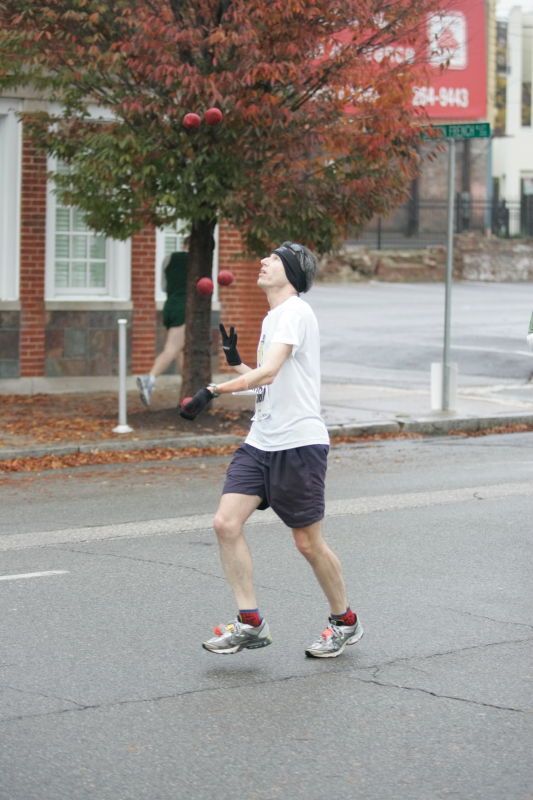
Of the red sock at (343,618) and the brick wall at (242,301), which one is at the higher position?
the brick wall at (242,301)

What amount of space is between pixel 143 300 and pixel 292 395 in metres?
12.2

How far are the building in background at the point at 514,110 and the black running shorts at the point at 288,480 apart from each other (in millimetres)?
50315

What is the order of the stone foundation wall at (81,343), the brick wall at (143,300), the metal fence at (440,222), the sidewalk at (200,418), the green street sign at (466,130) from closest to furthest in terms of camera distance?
the sidewalk at (200,418), the green street sign at (466,130), the stone foundation wall at (81,343), the brick wall at (143,300), the metal fence at (440,222)

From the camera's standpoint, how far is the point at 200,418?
15.3 m

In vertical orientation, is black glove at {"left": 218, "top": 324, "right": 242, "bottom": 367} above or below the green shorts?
below

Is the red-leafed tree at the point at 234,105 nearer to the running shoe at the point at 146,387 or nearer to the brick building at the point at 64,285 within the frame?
the running shoe at the point at 146,387

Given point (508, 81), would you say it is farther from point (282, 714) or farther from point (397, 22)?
point (282, 714)

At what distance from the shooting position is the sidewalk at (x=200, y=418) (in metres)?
14.0

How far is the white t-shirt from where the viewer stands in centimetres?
653

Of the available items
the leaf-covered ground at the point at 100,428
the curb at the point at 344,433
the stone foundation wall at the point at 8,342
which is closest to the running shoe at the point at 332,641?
the leaf-covered ground at the point at 100,428

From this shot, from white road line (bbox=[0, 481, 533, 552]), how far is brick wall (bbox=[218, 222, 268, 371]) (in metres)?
7.75

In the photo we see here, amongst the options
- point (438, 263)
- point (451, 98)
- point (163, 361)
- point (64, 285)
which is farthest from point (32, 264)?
point (438, 263)

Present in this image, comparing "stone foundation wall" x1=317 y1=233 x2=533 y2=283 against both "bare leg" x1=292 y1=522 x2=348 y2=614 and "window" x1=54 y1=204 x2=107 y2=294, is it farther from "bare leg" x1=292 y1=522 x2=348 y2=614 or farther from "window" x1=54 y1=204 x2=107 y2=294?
"bare leg" x1=292 y1=522 x2=348 y2=614

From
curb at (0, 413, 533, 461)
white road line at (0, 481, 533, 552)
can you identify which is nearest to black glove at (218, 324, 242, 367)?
white road line at (0, 481, 533, 552)
